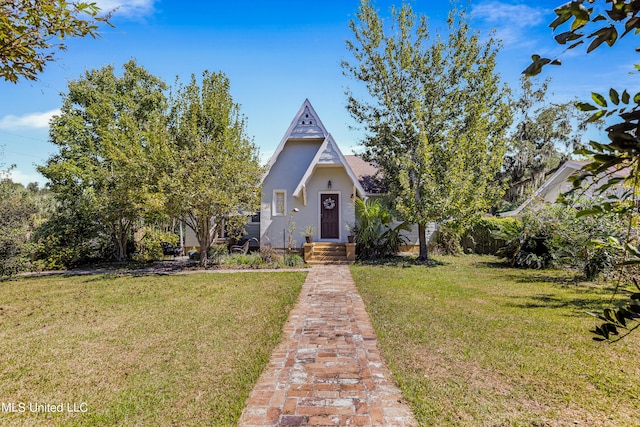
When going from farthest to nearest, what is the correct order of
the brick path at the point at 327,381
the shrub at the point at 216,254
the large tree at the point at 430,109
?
the shrub at the point at 216,254, the large tree at the point at 430,109, the brick path at the point at 327,381

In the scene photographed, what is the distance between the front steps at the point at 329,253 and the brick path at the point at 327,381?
29.8ft

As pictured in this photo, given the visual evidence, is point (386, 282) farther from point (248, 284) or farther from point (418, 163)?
point (418, 163)

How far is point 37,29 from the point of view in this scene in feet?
12.2

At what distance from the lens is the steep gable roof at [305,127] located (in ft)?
59.3

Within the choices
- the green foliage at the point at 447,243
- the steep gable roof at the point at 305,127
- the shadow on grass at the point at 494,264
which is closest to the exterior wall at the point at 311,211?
the steep gable roof at the point at 305,127

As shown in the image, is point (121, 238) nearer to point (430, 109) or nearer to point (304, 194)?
point (304, 194)

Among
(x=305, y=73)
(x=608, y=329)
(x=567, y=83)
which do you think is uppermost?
(x=305, y=73)

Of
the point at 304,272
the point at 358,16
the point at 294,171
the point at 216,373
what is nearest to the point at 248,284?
the point at 304,272

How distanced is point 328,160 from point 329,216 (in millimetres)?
3077

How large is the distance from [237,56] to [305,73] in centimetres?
262

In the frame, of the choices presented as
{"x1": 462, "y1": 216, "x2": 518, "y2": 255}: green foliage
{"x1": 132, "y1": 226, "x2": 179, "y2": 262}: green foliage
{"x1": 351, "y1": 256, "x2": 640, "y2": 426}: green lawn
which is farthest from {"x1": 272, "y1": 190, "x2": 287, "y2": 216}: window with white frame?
{"x1": 462, "y1": 216, "x2": 518, "y2": 255}: green foliage

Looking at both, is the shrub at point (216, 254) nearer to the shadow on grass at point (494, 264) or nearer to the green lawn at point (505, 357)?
the green lawn at point (505, 357)

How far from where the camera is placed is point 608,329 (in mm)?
1245

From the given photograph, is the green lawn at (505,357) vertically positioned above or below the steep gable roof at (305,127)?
below
